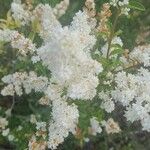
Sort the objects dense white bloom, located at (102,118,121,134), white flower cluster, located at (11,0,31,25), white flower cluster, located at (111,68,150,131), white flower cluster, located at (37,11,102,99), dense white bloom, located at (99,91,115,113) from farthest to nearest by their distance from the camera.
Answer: dense white bloom, located at (102,118,121,134) < white flower cluster, located at (11,0,31,25) < dense white bloom, located at (99,91,115,113) < white flower cluster, located at (111,68,150,131) < white flower cluster, located at (37,11,102,99)

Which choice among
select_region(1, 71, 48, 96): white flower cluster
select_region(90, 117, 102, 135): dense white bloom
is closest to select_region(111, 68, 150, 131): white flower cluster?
select_region(1, 71, 48, 96): white flower cluster

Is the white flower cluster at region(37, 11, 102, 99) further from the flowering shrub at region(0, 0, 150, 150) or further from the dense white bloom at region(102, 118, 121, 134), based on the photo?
the dense white bloom at region(102, 118, 121, 134)

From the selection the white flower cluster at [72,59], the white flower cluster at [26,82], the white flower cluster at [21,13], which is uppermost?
the white flower cluster at [21,13]

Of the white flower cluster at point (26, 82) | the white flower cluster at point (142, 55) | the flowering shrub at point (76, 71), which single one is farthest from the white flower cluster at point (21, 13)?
the white flower cluster at point (142, 55)

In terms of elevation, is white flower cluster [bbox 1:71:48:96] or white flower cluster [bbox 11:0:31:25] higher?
white flower cluster [bbox 11:0:31:25]

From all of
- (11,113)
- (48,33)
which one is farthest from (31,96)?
(48,33)

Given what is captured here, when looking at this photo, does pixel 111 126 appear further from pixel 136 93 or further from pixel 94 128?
pixel 136 93

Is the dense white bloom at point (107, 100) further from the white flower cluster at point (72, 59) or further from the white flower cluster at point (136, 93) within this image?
the white flower cluster at point (72, 59)
